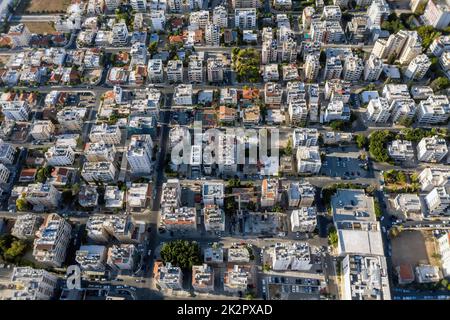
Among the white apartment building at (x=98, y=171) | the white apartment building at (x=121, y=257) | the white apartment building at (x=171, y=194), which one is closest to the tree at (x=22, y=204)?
the white apartment building at (x=98, y=171)

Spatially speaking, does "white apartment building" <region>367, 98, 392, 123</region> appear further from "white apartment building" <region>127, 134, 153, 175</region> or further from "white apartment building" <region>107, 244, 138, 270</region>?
"white apartment building" <region>107, 244, 138, 270</region>

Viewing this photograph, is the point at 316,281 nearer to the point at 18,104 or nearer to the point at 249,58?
the point at 249,58

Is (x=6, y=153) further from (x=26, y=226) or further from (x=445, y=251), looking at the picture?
(x=445, y=251)

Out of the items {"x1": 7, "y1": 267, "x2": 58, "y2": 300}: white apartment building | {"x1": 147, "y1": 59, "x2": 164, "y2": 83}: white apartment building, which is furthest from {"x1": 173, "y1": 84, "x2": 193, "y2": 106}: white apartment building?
{"x1": 7, "y1": 267, "x2": 58, "y2": 300}: white apartment building

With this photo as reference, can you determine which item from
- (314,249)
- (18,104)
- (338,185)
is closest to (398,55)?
(338,185)

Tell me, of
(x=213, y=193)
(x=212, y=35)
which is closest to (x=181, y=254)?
(x=213, y=193)

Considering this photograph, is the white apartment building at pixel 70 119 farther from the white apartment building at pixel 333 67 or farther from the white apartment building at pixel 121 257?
the white apartment building at pixel 333 67
